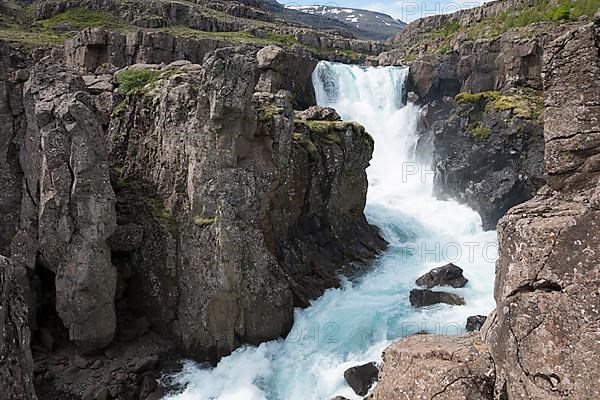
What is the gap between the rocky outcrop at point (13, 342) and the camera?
703 centimetres

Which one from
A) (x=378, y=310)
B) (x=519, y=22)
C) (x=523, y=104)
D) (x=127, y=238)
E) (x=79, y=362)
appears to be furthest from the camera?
(x=519, y=22)

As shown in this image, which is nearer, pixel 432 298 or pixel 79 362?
pixel 79 362

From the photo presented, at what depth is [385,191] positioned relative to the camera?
49.8 m

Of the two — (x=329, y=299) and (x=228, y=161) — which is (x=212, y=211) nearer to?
(x=228, y=161)

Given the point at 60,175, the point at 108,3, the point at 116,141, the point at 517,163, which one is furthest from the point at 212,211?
the point at 108,3

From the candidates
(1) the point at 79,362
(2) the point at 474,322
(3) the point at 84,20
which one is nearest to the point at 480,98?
(2) the point at 474,322

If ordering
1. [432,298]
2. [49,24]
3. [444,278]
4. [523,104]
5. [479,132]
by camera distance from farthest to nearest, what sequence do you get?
1. [49,24]
2. [479,132]
3. [523,104]
4. [444,278]
5. [432,298]

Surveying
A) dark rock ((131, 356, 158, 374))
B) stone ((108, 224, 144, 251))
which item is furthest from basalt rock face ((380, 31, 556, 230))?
dark rock ((131, 356, 158, 374))

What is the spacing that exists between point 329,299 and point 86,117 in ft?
49.8

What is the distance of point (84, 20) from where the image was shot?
88.6m

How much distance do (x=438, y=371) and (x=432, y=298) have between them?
58.3 feet

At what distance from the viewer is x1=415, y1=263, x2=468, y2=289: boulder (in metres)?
28.0

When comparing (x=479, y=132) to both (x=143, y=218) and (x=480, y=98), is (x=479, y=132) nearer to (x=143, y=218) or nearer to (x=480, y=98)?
(x=480, y=98)

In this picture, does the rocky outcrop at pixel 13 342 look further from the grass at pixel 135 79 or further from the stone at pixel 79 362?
the grass at pixel 135 79
